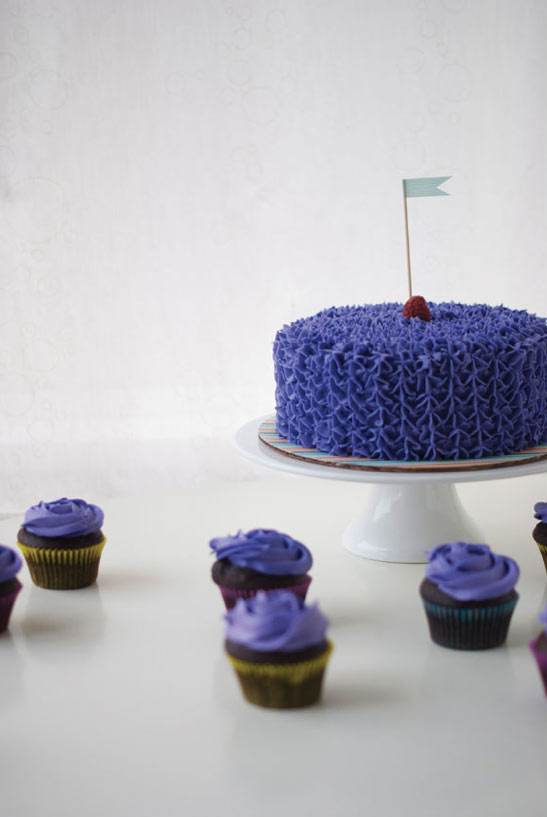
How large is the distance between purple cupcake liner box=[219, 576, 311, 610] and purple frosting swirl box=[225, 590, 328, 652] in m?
0.19

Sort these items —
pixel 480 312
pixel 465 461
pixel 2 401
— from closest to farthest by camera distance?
1. pixel 465 461
2. pixel 480 312
3. pixel 2 401

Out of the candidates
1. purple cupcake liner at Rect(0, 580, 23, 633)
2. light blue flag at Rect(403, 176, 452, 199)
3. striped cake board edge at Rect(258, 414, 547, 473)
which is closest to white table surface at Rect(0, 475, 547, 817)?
purple cupcake liner at Rect(0, 580, 23, 633)

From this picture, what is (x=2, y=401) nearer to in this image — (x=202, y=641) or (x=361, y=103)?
(x=361, y=103)

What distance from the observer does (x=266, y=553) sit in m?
1.38

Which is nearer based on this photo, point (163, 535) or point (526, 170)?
point (163, 535)

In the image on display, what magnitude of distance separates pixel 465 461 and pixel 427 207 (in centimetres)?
192

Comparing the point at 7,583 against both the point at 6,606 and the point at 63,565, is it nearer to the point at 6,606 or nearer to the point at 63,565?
the point at 6,606

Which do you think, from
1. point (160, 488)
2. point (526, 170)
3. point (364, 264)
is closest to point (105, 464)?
point (160, 488)

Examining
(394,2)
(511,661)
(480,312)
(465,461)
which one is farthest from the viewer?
(394,2)

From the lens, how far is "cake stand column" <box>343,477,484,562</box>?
1.68 meters

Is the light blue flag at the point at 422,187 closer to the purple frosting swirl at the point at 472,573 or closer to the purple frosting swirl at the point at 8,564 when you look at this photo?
the purple frosting swirl at the point at 472,573

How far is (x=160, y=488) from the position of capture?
141 inches

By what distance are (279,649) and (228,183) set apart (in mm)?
2426

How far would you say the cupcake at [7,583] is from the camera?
1.39 m
